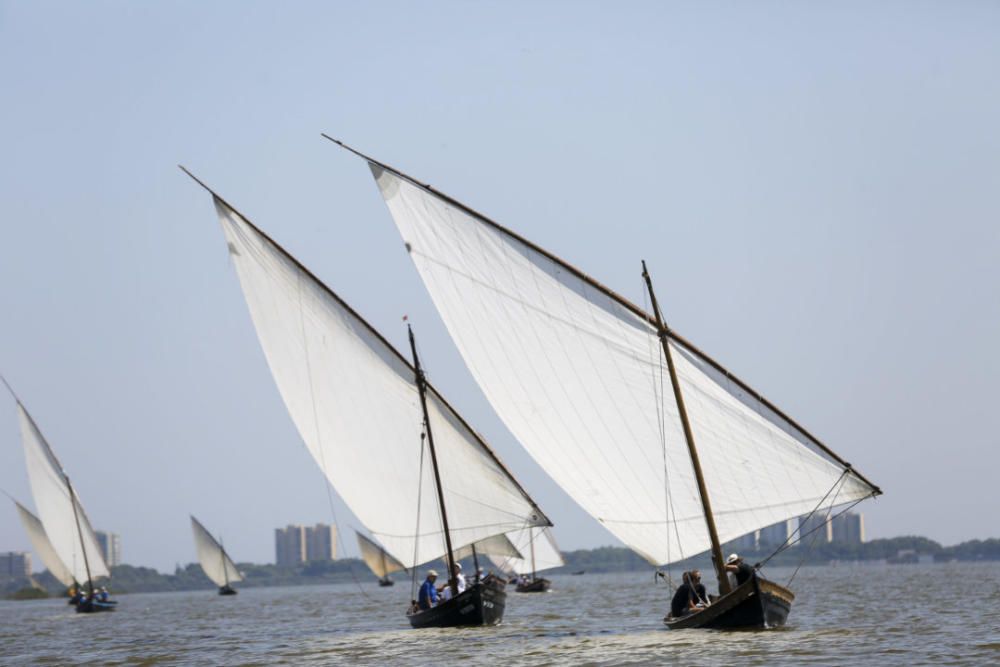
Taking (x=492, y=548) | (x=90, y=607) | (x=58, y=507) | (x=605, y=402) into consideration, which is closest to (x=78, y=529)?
(x=58, y=507)

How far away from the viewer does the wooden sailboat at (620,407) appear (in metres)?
35.2

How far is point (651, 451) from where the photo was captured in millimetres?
37250

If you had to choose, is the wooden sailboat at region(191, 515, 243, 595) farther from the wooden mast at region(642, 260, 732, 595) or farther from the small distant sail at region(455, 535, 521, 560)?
the wooden mast at region(642, 260, 732, 595)

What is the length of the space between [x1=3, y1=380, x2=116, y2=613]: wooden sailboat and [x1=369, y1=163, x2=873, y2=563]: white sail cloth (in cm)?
A: 5713

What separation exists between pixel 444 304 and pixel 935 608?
26158mm

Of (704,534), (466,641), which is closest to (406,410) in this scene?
(466,641)

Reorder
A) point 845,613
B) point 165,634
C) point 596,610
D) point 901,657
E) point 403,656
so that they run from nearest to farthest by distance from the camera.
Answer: point 901,657 < point 403,656 < point 845,613 < point 165,634 < point 596,610

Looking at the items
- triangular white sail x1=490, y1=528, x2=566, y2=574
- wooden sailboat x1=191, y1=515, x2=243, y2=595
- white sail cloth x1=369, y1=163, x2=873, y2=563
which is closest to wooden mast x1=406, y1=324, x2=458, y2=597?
white sail cloth x1=369, y1=163, x2=873, y2=563

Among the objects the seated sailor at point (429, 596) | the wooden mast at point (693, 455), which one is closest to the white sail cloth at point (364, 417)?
the seated sailor at point (429, 596)

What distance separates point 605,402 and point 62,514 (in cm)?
7025

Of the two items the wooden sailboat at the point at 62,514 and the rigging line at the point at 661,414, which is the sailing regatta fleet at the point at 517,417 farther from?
the wooden sailboat at the point at 62,514

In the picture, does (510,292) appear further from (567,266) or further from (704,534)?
(704,534)

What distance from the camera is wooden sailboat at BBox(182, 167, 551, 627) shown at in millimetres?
44719

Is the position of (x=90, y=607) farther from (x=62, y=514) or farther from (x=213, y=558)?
(x=213, y=558)
